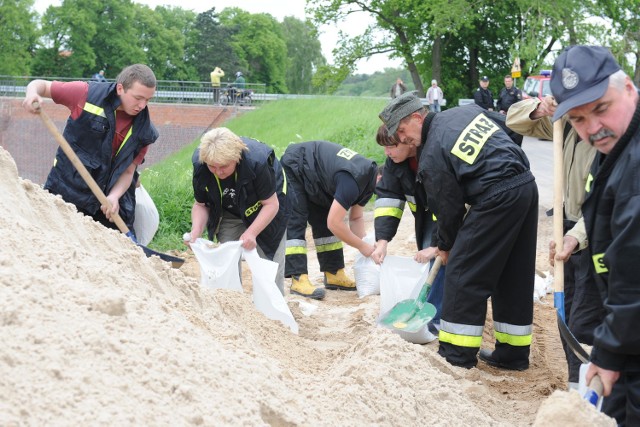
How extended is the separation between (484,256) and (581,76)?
204 centimetres

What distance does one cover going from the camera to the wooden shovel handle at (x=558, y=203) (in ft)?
13.6

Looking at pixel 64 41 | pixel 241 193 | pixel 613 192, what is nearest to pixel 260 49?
pixel 64 41

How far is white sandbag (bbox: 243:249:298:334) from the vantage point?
224 inches

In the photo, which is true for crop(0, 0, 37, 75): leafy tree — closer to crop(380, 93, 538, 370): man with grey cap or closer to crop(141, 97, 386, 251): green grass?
crop(141, 97, 386, 251): green grass

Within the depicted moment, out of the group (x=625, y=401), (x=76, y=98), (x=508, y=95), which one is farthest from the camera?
(x=508, y=95)

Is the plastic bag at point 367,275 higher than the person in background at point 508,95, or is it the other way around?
the person in background at point 508,95

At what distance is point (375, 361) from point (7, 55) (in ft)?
153

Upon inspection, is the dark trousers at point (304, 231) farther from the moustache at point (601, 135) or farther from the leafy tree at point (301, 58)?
the leafy tree at point (301, 58)

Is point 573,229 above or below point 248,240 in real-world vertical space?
above

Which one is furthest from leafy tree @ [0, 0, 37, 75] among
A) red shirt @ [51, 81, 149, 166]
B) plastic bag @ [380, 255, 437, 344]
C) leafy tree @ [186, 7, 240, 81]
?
plastic bag @ [380, 255, 437, 344]

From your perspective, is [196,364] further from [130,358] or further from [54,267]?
[54,267]

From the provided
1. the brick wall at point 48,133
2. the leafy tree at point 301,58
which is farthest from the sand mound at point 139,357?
the leafy tree at point 301,58

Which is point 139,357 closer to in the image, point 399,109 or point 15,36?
point 399,109

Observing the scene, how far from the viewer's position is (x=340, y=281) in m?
8.12
